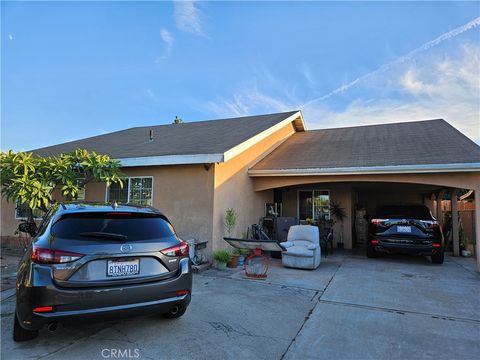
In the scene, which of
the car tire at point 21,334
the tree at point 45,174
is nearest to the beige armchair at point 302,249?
the tree at point 45,174

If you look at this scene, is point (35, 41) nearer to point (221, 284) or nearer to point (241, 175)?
point (241, 175)

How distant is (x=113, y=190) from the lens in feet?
31.6

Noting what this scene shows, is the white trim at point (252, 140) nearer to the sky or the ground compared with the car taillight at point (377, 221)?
nearer to the sky

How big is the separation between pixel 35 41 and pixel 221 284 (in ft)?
35.0

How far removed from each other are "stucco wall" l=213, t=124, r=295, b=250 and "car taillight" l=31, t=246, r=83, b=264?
4.95m

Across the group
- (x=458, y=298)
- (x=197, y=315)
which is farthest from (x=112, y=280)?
(x=458, y=298)

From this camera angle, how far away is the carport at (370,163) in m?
8.02

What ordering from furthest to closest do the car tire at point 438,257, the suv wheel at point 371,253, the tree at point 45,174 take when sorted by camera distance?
the suv wheel at point 371,253 < the car tire at point 438,257 < the tree at point 45,174

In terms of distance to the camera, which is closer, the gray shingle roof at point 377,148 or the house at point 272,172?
the house at point 272,172

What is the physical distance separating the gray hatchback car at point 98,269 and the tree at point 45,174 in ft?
15.7

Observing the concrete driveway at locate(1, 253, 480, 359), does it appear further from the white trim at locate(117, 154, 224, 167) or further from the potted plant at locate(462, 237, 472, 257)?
the potted plant at locate(462, 237, 472, 257)

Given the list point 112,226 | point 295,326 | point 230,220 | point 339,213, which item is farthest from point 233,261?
point 339,213

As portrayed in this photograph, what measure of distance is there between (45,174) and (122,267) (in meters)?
6.18

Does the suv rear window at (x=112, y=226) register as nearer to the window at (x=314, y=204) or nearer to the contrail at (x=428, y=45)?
the window at (x=314, y=204)
